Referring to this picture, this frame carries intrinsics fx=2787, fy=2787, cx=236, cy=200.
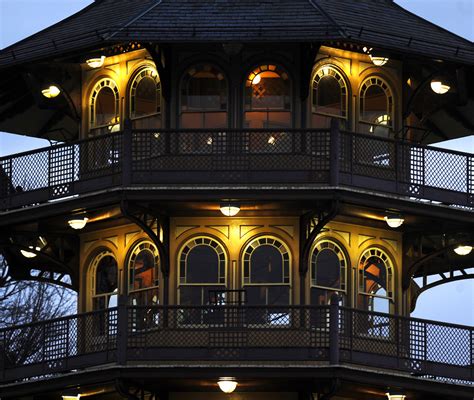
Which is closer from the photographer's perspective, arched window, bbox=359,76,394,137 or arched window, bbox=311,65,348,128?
arched window, bbox=311,65,348,128

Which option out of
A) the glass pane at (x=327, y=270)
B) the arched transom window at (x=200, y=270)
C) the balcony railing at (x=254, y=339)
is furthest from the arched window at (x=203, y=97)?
the balcony railing at (x=254, y=339)

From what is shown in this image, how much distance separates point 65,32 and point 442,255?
10.2m

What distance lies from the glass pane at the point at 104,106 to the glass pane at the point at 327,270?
5.78 meters

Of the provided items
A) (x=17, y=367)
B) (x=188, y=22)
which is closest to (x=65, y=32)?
(x=188, y=22)

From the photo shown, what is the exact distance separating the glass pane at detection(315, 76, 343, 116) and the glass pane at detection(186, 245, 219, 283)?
402 centimetres

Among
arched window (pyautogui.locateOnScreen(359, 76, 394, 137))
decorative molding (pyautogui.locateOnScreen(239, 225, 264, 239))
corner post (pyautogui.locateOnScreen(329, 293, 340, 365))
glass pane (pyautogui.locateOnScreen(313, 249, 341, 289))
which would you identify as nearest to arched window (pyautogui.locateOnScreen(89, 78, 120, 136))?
decorative molding (pyautogui.locateOnScreen(239, 225, 264, 239))

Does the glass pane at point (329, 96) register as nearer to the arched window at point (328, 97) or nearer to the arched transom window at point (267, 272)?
the arched window at point (328, 97)

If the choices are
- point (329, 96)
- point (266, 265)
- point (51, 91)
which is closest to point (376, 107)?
point (329, 96)

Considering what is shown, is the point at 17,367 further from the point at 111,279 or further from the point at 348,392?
the point at 348,392

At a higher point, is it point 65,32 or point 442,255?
point 65,32

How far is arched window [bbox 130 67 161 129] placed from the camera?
6091 cm

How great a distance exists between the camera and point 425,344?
194ft

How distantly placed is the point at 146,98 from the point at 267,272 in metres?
4.87

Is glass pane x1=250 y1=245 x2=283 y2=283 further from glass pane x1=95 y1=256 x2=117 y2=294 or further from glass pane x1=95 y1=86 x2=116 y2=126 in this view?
glass pane x1=95 y1=86 x2=116 y2=126
